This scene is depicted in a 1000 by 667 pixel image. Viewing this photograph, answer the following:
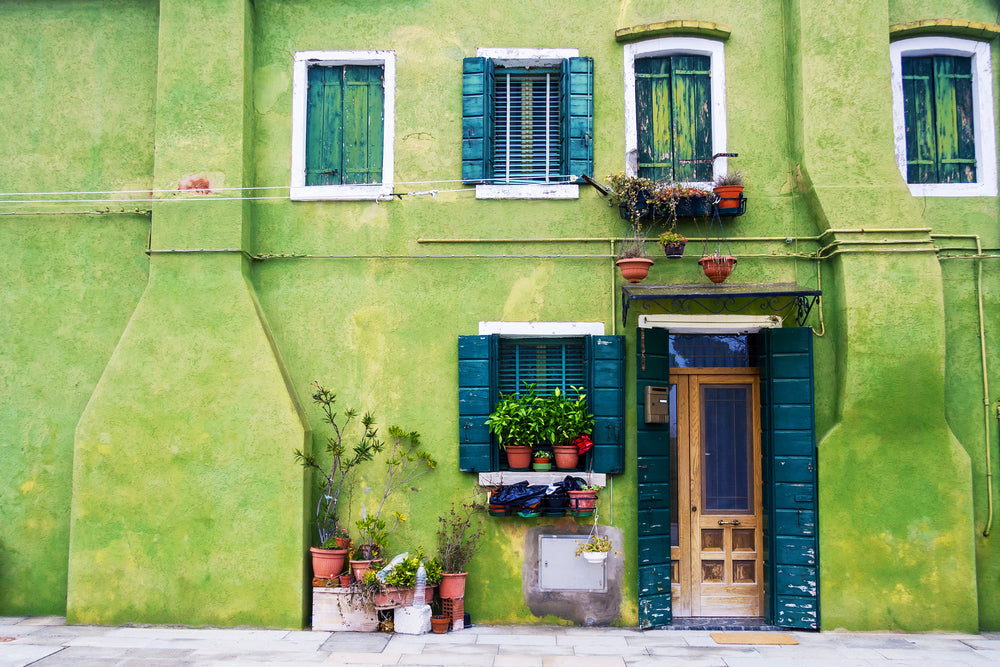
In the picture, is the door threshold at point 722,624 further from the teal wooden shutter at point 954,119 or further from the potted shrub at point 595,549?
the teal wooden shutter at point 954,119

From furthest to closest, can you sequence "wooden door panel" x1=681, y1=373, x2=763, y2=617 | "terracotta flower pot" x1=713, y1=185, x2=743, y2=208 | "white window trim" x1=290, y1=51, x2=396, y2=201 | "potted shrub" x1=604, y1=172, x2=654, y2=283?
"white window trim" x1=290, y1=51, x2=396, y2=201 < "wooden door panel" x1=681, y1=373, x2=763, y2=617 < "terracotta flower pot" x1=713, y1=185, x2=743, y2=208 < "potted shrub" x1=604, y1=172, x2=654, y2=283

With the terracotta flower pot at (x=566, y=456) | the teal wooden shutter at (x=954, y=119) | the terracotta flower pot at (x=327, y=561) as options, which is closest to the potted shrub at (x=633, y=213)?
the terracotta flower pot at (x=566, y=456)

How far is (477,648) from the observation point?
276 inches

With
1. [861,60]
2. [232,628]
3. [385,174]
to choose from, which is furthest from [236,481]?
[861,60]

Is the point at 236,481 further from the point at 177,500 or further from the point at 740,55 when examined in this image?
the point at 740,55

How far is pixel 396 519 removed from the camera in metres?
7.91

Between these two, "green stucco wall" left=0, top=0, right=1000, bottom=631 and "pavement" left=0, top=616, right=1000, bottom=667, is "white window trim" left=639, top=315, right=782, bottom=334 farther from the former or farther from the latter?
"pavement" left=0, top=616, right=1000, bottom=667

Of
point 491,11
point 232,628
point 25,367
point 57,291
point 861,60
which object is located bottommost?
point 232,628

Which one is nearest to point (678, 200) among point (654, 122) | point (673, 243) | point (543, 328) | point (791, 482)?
point (673, 243)

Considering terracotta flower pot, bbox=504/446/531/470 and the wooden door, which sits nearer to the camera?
terracotta flower pot, bbox=504/446/531/470

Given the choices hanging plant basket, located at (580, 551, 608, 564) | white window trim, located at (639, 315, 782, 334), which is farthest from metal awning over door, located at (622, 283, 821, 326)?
hanging plant basket, located at (580, 551, 608, 564)

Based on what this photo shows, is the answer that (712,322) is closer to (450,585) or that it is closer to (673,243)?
(673,243)

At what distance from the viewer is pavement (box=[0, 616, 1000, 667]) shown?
21.9ft

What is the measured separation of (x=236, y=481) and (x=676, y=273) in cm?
478
